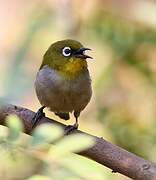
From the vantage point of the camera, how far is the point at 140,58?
3.08 metres

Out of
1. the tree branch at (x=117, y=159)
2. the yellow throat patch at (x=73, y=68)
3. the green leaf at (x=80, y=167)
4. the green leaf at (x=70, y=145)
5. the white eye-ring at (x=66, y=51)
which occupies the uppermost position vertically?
the white eye-ring at (x=66, y=51)

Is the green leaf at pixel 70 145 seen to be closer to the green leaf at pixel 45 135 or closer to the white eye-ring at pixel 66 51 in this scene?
the green leaf at pixel 45 135

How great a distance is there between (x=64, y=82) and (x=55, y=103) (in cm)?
12

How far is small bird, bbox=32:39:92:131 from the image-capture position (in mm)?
2957

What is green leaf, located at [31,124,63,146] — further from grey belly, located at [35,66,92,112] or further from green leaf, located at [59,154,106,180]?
grey belly, located at [35,66,92,112]

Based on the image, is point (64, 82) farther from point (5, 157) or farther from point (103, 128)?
point (5, 157)

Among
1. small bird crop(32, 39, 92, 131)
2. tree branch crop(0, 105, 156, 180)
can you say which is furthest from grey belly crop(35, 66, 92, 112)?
tree branch crop(0, 105, 156, 180)

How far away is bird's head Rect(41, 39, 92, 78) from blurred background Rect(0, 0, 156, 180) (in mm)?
101

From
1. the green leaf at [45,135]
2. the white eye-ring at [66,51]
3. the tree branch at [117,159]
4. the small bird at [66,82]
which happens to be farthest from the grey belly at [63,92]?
the green leaf at [45,135]

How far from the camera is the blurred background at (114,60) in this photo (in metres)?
2.94

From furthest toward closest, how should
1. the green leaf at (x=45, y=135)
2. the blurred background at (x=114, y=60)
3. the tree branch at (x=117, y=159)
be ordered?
the blurred background at (x=114, y=60) → the tree branch at (x=117, y=159) → the green leaf at (x=45, y=135)

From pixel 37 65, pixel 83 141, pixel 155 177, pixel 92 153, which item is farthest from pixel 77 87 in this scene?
pixel 83 141

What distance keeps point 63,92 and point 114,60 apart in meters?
0.38

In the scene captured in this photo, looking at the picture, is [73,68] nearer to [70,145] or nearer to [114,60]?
[114,60]
